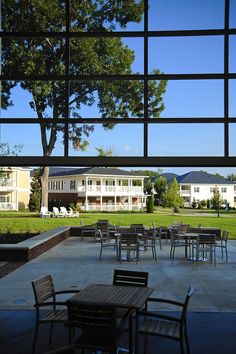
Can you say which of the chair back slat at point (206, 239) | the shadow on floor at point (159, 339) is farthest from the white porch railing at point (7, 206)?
the shadow on floor at point (159, 339)

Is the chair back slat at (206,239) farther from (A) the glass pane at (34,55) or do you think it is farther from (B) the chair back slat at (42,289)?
(B) the chair back slat at (42,289)

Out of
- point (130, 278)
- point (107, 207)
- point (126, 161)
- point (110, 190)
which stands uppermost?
point (110, 190)

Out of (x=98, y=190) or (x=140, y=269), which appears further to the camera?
(x=98, y=190)

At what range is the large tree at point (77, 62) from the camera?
23.0ft

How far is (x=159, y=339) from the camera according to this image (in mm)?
5668

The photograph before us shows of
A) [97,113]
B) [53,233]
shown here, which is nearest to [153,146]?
[97,113]

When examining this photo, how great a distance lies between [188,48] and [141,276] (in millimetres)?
3744

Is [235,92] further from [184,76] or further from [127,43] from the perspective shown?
[127,43]

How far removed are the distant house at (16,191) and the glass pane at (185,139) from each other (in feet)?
162

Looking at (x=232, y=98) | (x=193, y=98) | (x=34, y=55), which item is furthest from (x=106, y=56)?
(x=232, y=98)

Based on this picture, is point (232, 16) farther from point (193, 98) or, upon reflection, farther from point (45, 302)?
point (45, 302)

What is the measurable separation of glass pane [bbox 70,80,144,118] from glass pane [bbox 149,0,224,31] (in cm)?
104

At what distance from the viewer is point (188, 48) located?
7.02m

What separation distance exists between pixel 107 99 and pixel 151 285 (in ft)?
14.1
